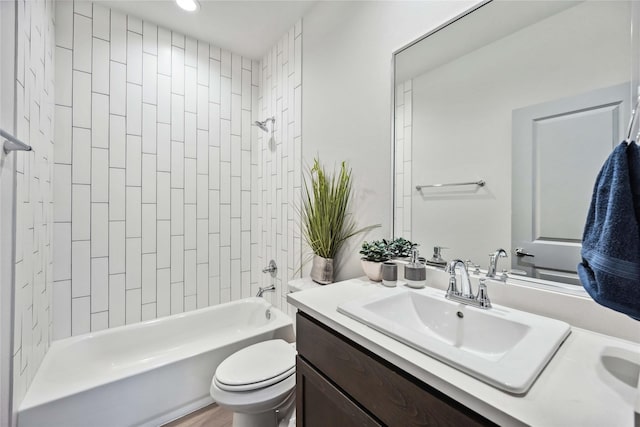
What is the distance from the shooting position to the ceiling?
1813 millimetres

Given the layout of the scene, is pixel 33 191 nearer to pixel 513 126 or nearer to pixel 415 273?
pixel 415 273

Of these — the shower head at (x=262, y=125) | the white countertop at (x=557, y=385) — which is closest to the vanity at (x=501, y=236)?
the white countertop at (x=557, y=385)

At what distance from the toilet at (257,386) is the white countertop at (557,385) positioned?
78 centimetres

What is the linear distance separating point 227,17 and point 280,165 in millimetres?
1113

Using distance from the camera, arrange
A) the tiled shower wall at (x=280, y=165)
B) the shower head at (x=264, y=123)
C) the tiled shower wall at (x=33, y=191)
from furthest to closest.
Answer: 1. the shower head at (x=264, y=123)
2. the tiled shower wall at (x=280, y=165)
3. the tiled shower wall at (x=33, y=191)

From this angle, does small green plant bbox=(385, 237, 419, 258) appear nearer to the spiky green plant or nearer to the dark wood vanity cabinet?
the spiky green plant

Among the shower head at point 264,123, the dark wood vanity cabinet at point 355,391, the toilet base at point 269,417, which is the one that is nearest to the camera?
the dark wood vanity cabinet at point 355,391

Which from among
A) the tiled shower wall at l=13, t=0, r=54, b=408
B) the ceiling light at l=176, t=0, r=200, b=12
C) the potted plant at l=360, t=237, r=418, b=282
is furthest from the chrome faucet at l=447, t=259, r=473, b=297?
the ceiling light at l=176, t=0, r=200, b=12

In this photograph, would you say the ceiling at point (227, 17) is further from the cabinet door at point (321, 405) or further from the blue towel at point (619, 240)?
the cabinet door at point (321, 405)

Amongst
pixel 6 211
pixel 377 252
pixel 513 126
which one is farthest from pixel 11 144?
pixel 513 126

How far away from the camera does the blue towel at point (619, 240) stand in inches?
17.6

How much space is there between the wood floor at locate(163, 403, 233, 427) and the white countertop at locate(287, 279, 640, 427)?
1.41 metres

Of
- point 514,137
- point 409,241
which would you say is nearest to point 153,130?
point 409,241

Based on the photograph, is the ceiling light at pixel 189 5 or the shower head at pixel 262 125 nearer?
the ceiling light at pixel 189 5
